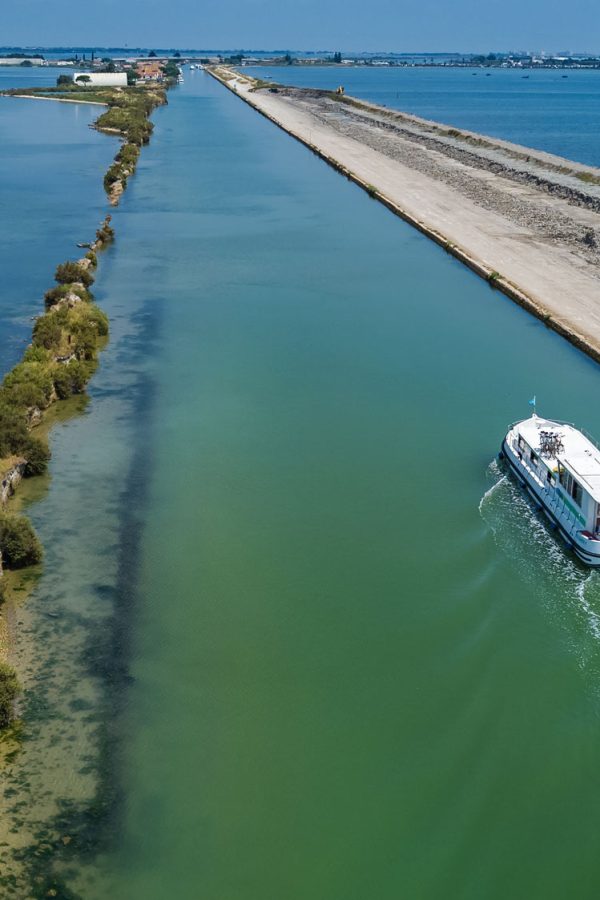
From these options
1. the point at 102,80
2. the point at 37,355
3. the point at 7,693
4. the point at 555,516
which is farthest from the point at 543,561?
the point at 102,80

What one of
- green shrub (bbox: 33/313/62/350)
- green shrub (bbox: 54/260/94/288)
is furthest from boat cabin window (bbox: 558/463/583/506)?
green shrub (bbox: 54/260/94/288)

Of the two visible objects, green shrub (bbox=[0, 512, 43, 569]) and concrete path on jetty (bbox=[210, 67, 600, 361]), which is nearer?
green shrub (bbox=[0, 512, 43, 569])

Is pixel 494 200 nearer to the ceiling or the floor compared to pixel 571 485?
nearer to the ceiling

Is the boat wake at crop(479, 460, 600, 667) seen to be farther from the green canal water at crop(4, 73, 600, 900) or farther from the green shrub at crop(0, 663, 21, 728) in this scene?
the green shrub at crop(0, 663, 21, 728)

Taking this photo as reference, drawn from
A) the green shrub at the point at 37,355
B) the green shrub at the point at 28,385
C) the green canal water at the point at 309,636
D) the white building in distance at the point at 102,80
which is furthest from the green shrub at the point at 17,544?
the white building in distance at the point at 102,80

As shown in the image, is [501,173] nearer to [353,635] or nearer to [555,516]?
[555,516]

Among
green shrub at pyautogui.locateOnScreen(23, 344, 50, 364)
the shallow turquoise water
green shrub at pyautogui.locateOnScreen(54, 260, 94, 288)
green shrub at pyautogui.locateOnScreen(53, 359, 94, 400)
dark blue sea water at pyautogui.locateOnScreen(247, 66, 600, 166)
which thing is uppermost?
dark blue sea water at pyautogui.locateOnScreen(247, 66, 600, 166)
